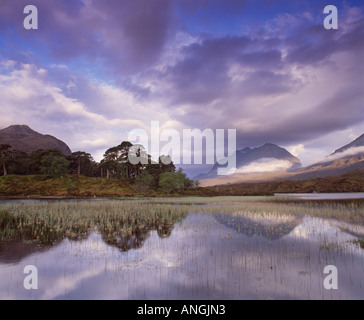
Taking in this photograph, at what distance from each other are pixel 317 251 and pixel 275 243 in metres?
2.54

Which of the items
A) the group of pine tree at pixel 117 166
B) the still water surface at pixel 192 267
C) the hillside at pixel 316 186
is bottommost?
the hillside at pixel 316 186

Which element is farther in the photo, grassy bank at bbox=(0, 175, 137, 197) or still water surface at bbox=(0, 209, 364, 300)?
grassy bank at bbox=(0, 175, 137, 197)

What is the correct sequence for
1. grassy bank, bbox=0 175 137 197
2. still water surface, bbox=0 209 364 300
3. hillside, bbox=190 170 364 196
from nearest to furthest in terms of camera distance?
still water surface, bbox=0 209 364 300 → grassy bank, bbox=0 175 137 197 → hillside, bbox=190 170 364 196

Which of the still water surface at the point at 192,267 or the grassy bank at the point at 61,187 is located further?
the grassy bank at the point at 61,187

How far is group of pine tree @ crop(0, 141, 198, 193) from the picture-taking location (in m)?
98.2

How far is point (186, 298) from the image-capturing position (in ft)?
26.3

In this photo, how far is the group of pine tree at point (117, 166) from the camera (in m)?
98.2

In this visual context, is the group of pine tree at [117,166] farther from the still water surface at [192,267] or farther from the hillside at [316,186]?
the still water surface at [192,267]

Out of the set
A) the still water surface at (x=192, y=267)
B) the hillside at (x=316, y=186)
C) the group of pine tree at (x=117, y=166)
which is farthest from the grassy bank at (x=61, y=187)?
the still water surface at (x=192, y=267)

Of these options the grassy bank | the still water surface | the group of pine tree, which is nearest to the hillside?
the group of pine tree

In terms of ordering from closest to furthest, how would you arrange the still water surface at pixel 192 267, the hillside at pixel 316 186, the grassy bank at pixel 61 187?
the still water surface at pixel 192 267
the grassy bank at pixel 61 187
the hillside at pixel 316 186

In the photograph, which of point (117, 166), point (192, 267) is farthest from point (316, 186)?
point (192, 267)

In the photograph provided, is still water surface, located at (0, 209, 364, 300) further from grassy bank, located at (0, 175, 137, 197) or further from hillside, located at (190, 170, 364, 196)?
hillside, located at (190, 170, 364, 196)
